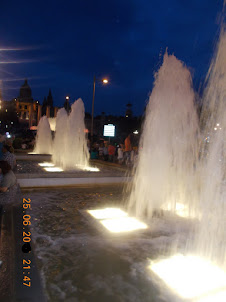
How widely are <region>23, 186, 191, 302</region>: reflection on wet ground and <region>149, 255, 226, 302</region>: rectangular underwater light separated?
0.23 meters

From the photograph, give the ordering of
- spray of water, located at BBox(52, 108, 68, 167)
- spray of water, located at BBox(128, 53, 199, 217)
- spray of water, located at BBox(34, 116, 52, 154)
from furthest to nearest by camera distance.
A: spray of water, located at BBox(34, 116, 52, 154) < spray of water, located at BBox(52, 108, 68, 167) < spray of water, located at BBox(128, 53, 199, 217)

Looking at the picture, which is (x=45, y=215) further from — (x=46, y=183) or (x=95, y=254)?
(x=46, y=183)

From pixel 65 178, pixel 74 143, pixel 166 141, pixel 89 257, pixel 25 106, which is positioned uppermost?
pixel 25 106

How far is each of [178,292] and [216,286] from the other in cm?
50

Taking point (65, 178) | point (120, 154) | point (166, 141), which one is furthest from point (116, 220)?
point (120, 154)

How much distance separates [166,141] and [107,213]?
235 cm

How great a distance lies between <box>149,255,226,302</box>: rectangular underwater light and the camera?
2861 mm

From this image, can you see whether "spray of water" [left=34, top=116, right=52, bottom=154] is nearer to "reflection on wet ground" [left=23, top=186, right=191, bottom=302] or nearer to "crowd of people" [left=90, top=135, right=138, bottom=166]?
"crowd of people" [left=90, top=135, right=138, bottom=166]

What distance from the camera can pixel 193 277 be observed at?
3205mm

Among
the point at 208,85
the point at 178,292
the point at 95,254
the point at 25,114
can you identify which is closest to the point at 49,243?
the point at 95,254

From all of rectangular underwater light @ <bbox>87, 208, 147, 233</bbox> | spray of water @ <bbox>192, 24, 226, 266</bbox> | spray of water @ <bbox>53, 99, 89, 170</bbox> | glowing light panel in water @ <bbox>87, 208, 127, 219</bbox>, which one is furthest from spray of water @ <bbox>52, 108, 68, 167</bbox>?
spray of water @ <bbox>192, 24, 226, 266</bbox>

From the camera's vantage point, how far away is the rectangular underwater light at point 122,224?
486cm
